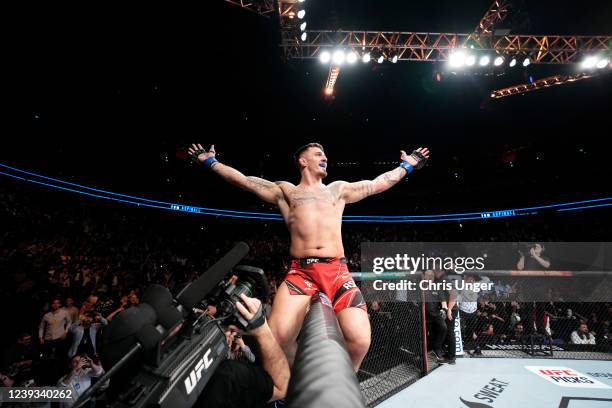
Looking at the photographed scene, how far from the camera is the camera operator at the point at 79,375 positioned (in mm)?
3885

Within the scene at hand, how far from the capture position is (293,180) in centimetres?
2119

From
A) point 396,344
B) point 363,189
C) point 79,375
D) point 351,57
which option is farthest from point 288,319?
point 351,57

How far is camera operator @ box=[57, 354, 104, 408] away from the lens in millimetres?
3885

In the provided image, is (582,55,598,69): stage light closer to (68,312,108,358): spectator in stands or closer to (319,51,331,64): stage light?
(319,51,331,64): stage light

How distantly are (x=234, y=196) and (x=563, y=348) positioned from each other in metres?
17.4

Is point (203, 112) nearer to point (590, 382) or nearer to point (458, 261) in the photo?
point (458, 261)

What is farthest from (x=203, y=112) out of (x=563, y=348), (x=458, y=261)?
(x=563, y=348)

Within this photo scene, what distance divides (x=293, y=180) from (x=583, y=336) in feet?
53.9

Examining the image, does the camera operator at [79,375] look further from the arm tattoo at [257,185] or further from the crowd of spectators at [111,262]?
the arm tattoo at [257,185]

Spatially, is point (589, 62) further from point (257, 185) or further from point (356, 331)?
point (356, 331)

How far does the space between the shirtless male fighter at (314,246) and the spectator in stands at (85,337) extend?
12.4 feet

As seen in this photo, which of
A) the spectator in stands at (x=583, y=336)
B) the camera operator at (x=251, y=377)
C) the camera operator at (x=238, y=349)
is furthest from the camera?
the spectator in stands at (x=583, y=336)

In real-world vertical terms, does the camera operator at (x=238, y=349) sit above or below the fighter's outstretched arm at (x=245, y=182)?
below

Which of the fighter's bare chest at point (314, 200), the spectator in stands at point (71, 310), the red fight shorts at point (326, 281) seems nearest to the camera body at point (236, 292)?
the red fight shorts at point (326, 281)
